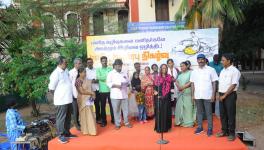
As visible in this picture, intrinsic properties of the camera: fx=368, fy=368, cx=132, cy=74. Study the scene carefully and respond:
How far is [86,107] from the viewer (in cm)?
803

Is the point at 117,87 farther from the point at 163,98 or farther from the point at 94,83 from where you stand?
the point at 163,98

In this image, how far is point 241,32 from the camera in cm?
2117

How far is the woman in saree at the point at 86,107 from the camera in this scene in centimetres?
794

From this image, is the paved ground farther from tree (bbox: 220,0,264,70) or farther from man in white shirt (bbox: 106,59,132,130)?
man in white shirt (bbox: 106,59,132,130)

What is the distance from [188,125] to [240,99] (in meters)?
9.27

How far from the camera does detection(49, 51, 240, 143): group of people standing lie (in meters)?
7.25

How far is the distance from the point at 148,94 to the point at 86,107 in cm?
164

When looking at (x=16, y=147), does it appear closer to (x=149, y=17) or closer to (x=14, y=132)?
(x=14, y=132)

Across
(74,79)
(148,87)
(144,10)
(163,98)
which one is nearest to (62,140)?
(74,79)

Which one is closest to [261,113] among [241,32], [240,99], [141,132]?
[240,99]

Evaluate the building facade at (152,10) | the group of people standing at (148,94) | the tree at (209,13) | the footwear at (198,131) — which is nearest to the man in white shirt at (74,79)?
the group of people standing at (148,94)

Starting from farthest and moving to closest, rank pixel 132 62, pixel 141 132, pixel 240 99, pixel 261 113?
1. pixel 240 99
2. pixel 261 113
3. pixel 132 62
4. pixel 141 132

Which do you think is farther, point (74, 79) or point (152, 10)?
point (152, 10)

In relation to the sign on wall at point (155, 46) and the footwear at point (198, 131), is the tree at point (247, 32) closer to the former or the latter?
the sign on wall at point (155, 46)
